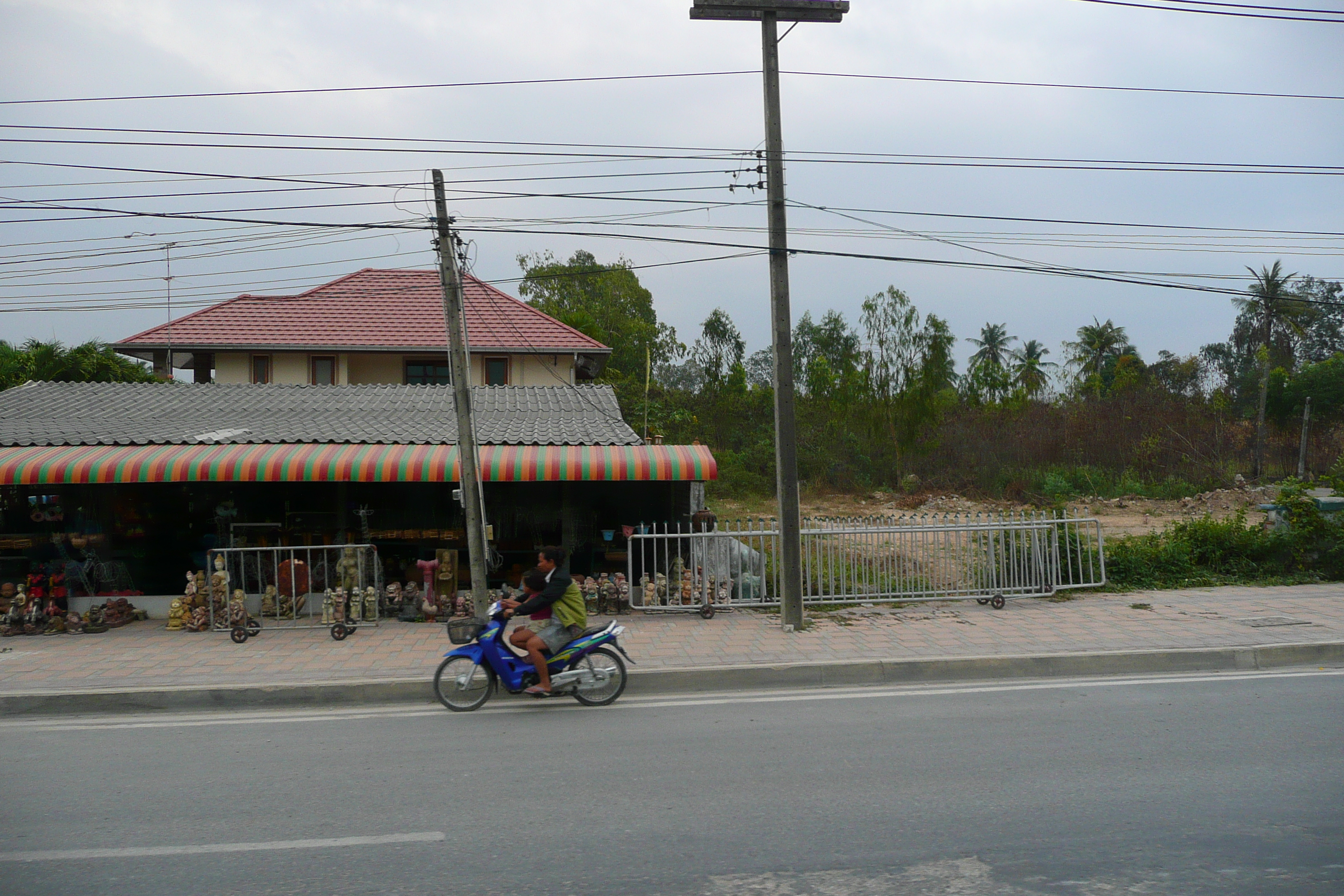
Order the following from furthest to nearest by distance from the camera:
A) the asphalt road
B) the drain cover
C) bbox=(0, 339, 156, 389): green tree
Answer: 1. bbox=(0, 339, 156, 389): green tree
2. the drain cover
3. the asphalt road

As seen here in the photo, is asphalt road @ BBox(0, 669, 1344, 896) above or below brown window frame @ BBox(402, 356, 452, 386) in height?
below

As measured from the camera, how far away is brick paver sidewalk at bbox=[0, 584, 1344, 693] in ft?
28.5

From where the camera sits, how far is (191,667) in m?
8.90

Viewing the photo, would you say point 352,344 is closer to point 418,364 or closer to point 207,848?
point 418,364

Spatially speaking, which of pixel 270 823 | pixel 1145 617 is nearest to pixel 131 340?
pixel 270 823

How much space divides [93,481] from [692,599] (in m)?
7.91

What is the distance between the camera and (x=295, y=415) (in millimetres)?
15070

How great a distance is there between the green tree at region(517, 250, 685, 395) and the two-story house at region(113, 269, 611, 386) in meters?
12.1

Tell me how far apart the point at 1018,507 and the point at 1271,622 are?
64.4 ft

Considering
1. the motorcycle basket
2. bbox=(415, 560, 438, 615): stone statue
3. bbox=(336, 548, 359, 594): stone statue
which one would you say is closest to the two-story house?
bbox=(415, 560, 438, 615): stone statue

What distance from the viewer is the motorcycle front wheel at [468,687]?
24.8 feet

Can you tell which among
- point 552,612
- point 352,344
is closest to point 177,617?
point 552,612

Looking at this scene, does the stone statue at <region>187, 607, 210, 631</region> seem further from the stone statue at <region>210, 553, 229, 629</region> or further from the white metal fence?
the white metal fence

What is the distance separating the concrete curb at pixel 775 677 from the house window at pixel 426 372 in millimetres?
15620
